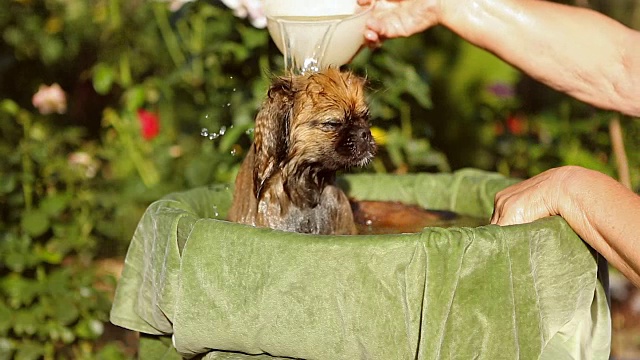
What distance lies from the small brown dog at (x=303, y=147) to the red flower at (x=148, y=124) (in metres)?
2.51

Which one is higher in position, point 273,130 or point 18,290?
point 273,130

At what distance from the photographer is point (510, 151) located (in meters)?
6.18

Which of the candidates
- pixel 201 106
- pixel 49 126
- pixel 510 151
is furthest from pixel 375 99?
pixel 49 126

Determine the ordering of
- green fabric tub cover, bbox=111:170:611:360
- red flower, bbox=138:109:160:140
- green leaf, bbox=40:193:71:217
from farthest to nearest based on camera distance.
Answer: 1. red flower, bbox=138:109:160:140
2. green leaf, bbox=40:193:71:217
3. green fabric tub cover, bbox=111:170:611:360

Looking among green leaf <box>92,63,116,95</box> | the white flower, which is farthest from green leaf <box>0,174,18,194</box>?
the white flower

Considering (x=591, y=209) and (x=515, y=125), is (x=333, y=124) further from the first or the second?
(x=515, y=125)

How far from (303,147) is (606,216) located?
110 centimetres

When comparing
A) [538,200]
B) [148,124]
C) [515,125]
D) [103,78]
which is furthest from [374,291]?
[515,125]

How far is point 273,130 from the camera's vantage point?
346 centimetres

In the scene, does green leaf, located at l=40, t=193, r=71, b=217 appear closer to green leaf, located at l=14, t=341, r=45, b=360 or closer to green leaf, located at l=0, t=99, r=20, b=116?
green leaf, located at l=0, t=99, r=20, b=116

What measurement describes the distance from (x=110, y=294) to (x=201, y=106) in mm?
1241

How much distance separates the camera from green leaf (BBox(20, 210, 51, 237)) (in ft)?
16.2

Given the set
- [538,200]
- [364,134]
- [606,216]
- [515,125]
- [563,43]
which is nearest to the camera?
[606,216]

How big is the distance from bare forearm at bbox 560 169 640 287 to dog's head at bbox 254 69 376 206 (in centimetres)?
74
